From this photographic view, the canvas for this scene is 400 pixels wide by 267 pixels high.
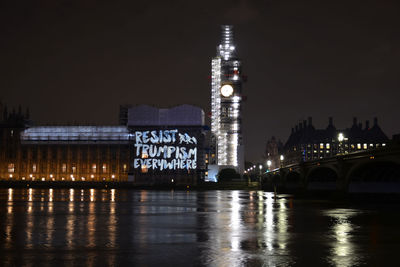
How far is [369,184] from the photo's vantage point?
79125mm

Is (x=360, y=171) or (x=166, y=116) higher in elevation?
(x=166, y=116)

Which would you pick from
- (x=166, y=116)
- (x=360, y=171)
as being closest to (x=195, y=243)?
(x=360, y=171)

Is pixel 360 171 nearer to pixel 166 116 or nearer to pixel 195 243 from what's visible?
pixel 195 243

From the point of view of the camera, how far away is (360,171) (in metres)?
76.6

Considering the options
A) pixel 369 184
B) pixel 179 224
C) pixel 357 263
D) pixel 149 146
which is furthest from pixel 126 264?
pixel 149 146

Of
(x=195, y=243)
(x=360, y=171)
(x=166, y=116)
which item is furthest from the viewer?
(x=166, y=116)

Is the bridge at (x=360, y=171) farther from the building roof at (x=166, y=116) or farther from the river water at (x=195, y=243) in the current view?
the building roof at (x=166, y=116)

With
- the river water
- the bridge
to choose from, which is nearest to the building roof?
the bridge

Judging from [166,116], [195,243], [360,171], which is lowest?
[195,243]

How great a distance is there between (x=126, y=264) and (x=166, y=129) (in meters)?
180

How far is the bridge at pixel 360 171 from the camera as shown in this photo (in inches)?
2419

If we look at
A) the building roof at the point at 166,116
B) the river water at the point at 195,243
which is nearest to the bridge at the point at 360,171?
the river water at the point at 195,243

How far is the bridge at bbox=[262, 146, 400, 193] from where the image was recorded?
202ft

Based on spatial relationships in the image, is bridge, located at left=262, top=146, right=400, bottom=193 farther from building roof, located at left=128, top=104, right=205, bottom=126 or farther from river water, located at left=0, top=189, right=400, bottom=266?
building roof, located at left=128, top=104, right=205, bottom=126
